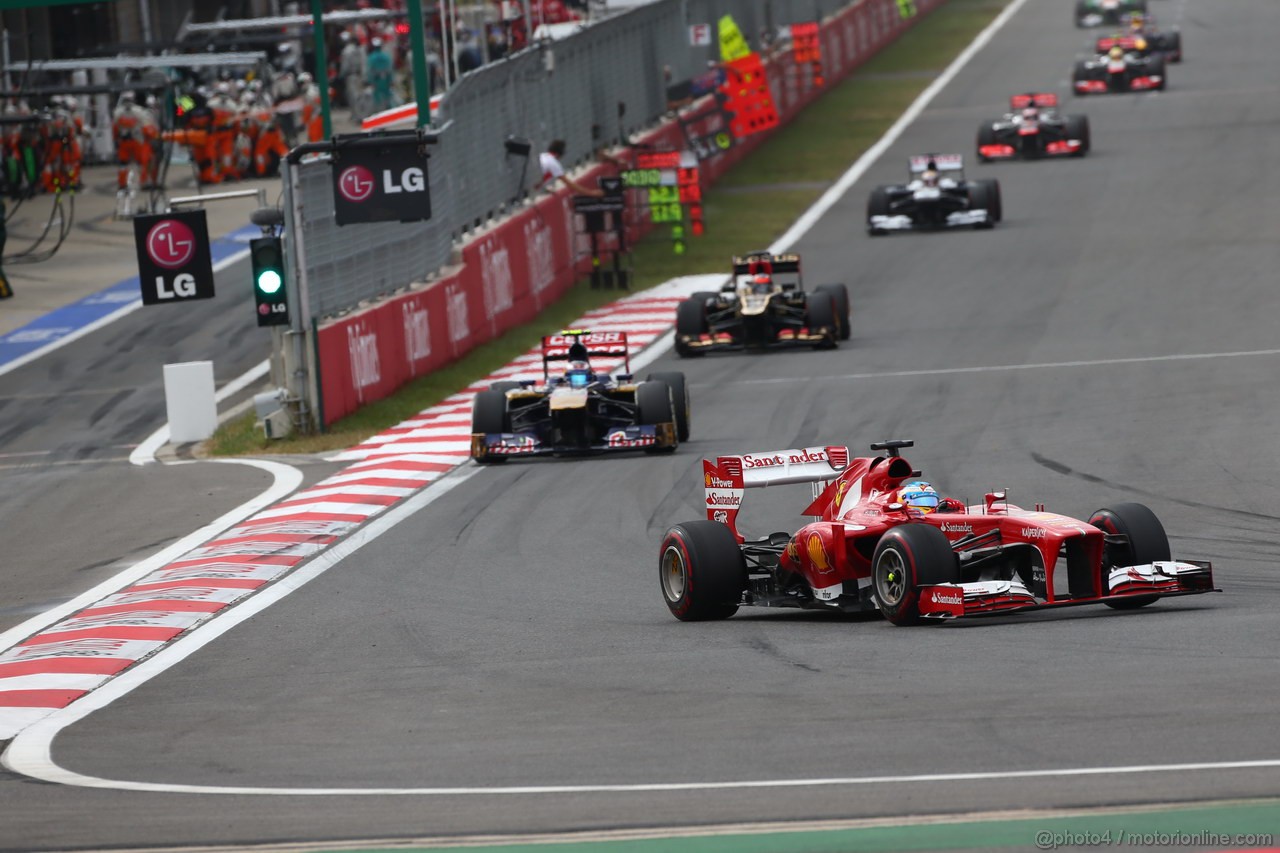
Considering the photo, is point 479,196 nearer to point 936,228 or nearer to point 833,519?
point 936,228

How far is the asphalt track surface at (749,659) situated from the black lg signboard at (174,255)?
358 centimetres

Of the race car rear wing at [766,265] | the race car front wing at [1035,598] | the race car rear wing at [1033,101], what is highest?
the race car rear wing at [1033,101]

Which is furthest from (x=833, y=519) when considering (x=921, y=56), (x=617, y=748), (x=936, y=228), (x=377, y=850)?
(x=921, y=56)

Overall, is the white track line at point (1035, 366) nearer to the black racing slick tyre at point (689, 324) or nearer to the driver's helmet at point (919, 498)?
the black racing slick tyre at point (689, 324)

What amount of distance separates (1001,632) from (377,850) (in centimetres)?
424

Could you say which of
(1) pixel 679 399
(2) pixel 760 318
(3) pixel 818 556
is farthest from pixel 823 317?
(3) pixel 818 556

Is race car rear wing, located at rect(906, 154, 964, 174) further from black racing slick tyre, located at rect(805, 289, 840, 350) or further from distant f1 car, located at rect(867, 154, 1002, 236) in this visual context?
black racing slick tyre, located at rect(805, 289, 840, 350)

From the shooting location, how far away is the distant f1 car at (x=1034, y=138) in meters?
42.0

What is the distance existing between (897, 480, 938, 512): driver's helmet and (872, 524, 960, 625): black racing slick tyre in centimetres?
47

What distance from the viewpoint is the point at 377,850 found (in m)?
7.47

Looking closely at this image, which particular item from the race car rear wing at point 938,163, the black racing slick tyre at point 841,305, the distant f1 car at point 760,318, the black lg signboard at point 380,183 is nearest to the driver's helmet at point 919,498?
the black lg signboard at point 380,183

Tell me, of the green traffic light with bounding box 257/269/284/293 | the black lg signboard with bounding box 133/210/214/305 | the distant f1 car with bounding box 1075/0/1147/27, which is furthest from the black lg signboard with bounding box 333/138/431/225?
the distant f1 car with bounding box 1075/0/1147/27

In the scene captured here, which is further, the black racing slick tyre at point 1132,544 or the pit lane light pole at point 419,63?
the pit lane light pole at point 419,63

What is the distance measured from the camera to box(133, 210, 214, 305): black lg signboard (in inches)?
781
